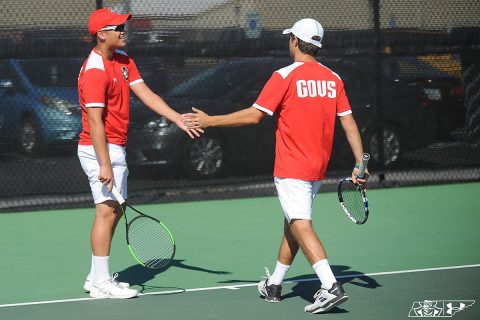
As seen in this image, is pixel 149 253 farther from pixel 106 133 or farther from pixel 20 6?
pixel 20 6

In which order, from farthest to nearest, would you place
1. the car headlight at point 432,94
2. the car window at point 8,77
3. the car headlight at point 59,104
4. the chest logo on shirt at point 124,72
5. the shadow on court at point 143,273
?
the car headlight at point 432,94
the car headlight at point 59,104
the car window at point 8,77
the shadow on court at point 143,273
the chest logo on shirt at point 124,72

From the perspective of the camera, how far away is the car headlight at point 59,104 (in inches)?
464

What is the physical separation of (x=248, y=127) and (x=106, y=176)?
5.80 meters

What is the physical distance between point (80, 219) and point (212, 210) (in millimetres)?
1426

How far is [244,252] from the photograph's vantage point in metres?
9.00

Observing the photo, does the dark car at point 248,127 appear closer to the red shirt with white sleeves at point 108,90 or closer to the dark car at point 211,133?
the dark car at point 211,133

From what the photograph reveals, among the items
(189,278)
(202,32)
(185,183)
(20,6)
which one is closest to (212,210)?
(185,183)

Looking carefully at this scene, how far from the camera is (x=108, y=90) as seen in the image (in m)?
7.06

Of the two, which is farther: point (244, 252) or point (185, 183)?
point (185, 183)

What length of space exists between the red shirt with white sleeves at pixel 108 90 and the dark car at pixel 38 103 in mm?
4461

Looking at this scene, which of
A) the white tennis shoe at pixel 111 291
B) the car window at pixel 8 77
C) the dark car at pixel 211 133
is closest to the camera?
the white tennis shoe at pixel 111 291

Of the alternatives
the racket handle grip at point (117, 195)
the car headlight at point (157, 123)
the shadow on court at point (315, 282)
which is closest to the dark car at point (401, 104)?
the car headlight at point (157, 123)

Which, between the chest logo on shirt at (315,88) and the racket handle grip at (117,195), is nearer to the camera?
the chest logo on shirt at (315,88)

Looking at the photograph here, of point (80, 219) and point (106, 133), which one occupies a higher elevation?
point (106, 133)
